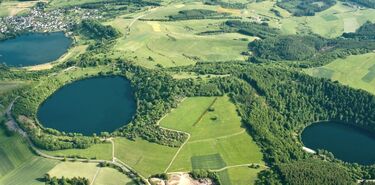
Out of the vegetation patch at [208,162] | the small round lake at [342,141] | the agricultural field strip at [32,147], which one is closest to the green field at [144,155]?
the agricultural field strip at [32,147]

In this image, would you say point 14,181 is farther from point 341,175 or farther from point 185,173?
point 341,175

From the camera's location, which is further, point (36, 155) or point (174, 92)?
point (174, 92)

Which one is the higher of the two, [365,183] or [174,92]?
[174,92]

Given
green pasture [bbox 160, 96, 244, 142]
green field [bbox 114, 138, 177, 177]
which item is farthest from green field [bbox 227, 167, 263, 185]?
green field [bbox 114, 138, 177, 177]

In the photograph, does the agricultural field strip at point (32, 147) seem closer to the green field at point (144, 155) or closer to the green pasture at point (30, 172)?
the green field at point (144, 155)

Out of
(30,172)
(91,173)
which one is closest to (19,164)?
(30,172)

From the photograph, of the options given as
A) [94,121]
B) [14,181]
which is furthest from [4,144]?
[94,121]
